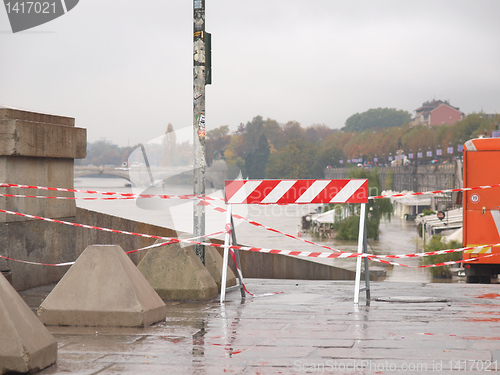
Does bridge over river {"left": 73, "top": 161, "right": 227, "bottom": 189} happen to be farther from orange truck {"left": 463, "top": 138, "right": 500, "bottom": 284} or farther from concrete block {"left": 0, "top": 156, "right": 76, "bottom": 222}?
orange truck {"left": 463, "top": 138, "right": 500, "bottom": 284}

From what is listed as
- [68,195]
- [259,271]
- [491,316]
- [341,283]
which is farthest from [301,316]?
[259,271]

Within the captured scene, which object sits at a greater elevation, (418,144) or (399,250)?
(418,144)

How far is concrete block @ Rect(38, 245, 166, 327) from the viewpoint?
5.79m

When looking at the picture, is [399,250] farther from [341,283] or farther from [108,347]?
[108,347]

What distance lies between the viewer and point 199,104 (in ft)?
27.0

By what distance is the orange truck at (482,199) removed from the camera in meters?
11.3

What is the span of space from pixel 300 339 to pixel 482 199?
6.95 metres

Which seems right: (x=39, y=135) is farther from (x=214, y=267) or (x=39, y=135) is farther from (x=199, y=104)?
(x=214, y=267)

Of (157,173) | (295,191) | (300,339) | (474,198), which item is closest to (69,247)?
(295,191)

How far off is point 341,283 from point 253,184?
90.9 inches

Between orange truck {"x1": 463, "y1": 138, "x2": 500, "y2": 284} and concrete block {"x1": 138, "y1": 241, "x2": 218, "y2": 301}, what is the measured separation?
5.30m

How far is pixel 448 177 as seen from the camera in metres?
119

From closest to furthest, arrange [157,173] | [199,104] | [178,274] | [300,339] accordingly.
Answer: [300,339]
[178,274]
[199,104]
[157,173]

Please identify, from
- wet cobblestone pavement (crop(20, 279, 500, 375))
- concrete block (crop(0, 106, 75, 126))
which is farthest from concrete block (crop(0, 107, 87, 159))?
wet cobblestone pavement (crop(20, 279, 500, 375))
